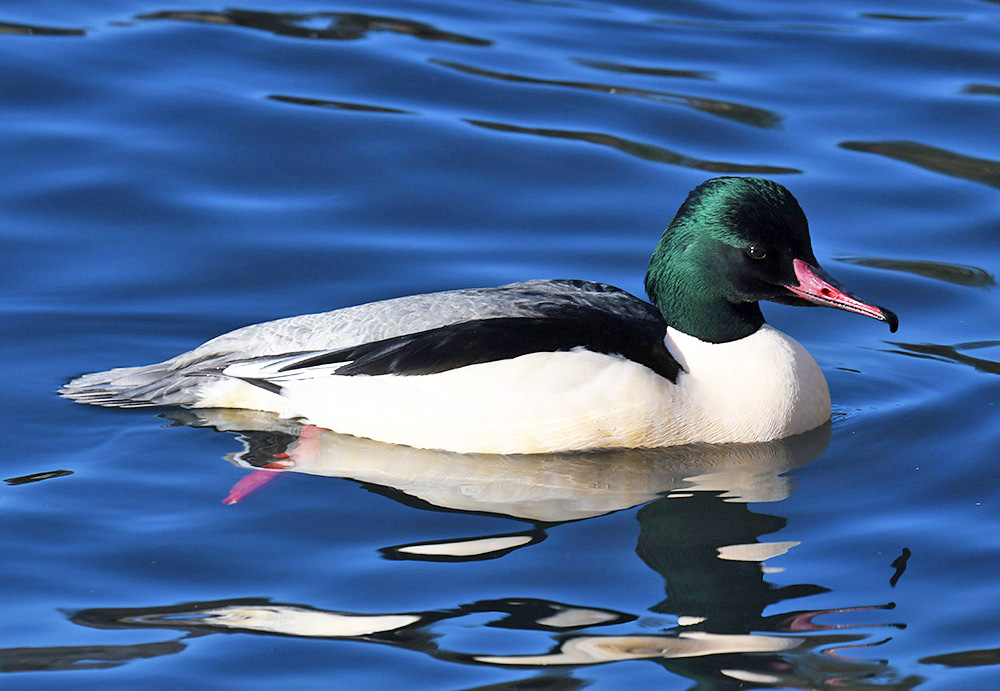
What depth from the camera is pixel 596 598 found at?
566 centimetres

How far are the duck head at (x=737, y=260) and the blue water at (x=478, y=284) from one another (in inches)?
28.0

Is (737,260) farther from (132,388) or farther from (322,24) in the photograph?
(322,24)

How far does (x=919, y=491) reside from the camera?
6691 mm

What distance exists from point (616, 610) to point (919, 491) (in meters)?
1.86

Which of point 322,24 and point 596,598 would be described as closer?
point 596,598

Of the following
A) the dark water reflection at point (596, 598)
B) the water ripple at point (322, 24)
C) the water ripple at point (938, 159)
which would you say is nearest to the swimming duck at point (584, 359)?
the dark water reflection at point (596, 598)

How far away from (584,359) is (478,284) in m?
2.15

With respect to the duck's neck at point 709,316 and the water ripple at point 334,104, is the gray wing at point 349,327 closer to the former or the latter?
the duck's neck at point 709,316

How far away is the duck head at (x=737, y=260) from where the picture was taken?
6.98 m

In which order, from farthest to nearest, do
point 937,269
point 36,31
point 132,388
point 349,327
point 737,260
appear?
point 36,31 < point 937,269 < point 132,388 < point 349,327 < point 737,260

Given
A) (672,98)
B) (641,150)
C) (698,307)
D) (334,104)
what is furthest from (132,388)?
(672,98)

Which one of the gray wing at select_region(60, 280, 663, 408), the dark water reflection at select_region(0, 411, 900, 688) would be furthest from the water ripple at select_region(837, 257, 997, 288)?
the gray wing at select_region(60, 280, 663, 408)

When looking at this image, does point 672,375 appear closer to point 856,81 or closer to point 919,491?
point 919,491

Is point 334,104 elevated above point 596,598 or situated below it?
above
